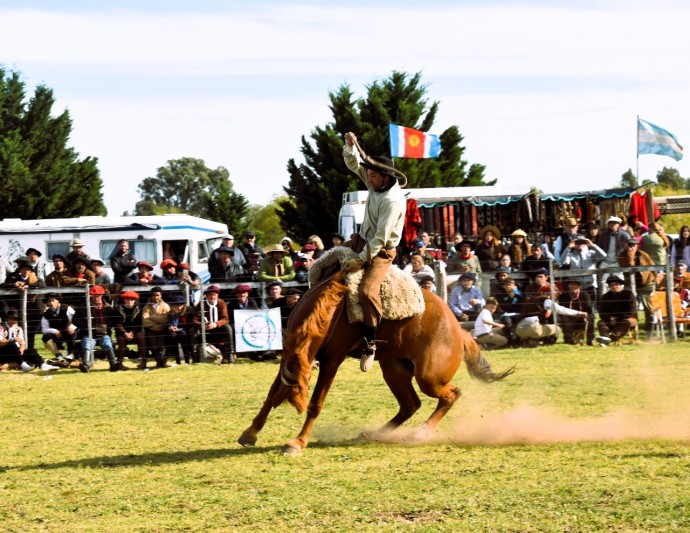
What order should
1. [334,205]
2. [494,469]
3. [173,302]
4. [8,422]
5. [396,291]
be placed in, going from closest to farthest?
1. [494,469]
2. [396,291]
3. [8,422]
4. [173,302]
5. [334,205]

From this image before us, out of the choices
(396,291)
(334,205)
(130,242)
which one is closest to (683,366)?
(396,291)

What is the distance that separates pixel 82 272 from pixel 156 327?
2142 mm

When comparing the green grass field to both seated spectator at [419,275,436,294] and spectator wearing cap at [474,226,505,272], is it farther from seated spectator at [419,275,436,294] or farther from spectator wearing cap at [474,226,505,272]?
spectator wearing cap at [474,226,505,272]

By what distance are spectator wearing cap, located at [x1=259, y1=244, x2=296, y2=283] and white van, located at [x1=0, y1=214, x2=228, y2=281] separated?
9.41 meters

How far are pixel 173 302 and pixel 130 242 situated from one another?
10.7 meters

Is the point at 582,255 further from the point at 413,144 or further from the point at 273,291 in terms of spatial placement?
the point at 413,144

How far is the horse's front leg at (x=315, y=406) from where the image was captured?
809cm

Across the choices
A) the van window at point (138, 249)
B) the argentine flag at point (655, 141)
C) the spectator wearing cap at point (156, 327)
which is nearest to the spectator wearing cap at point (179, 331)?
the spectator wearing cap at point (156, 327)

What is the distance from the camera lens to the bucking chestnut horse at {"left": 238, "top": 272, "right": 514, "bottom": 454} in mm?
8070

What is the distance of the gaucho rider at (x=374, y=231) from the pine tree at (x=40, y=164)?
33.3 m

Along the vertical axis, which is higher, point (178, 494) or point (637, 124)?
point (637, 124)

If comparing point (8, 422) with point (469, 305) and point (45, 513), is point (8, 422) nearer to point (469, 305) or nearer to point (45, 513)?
point (45, 513)

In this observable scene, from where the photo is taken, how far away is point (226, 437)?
29.9 ft

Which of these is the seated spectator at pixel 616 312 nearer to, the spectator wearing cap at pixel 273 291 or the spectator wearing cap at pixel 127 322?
the spectator wearing cap at pixel 273 291
